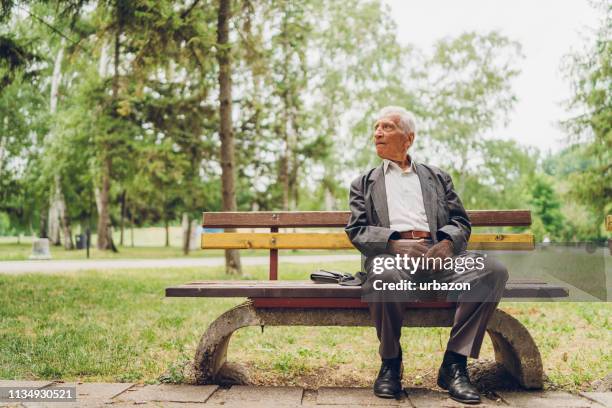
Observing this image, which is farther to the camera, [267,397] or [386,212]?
[386,212]

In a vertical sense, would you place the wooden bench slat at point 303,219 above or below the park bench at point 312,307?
above

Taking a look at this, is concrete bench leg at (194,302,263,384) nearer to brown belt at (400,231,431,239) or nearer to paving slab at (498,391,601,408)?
brown belt at (400,231,431,239)

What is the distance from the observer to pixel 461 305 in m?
3.19

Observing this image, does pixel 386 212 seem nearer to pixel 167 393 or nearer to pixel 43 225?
pixel 167 393

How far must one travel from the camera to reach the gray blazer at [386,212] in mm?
3332

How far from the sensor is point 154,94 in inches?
594

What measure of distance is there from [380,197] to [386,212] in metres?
0.09

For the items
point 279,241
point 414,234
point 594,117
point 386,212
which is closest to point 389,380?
point 414,234

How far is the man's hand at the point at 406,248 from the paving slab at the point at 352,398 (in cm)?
74

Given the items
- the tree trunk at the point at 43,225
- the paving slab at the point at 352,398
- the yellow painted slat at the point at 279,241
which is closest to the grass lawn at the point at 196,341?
the paving slab at the point at 352,398

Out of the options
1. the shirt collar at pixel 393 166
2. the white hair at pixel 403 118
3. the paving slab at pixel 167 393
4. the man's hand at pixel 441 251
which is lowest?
the paving slab at pixel 167 393

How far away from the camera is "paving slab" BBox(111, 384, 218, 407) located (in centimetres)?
317

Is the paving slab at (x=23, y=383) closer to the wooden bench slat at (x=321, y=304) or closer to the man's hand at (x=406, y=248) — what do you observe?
the wooden bench slat at (x=321, y=304)

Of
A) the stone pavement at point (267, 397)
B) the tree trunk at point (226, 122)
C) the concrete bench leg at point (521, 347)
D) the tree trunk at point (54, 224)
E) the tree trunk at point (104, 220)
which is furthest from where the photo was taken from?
the tree trunk at point (54, 224)
